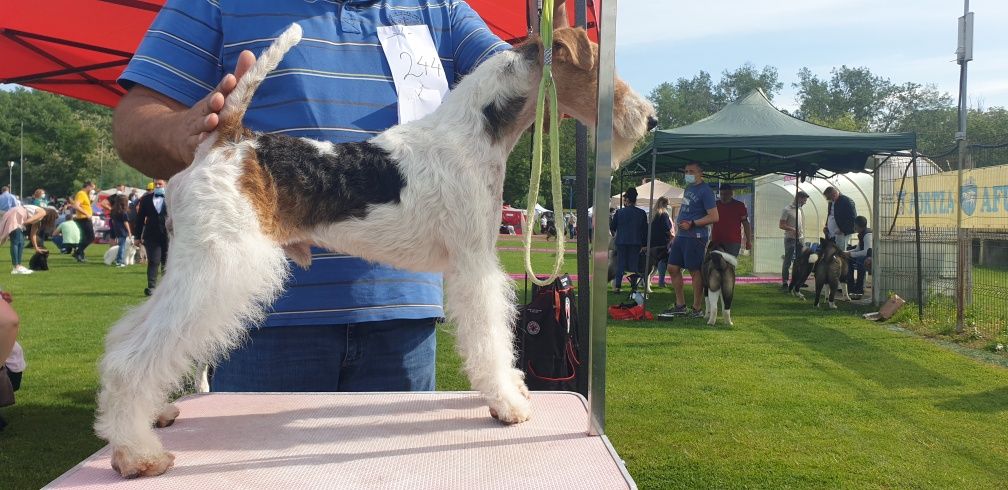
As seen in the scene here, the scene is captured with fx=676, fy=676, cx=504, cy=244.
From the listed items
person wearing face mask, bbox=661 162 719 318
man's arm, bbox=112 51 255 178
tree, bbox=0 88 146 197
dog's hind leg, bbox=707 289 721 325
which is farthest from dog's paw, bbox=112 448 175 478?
tree, bbox=0 88 146 197

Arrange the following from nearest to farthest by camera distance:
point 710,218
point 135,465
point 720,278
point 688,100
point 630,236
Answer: point 135,465 < point 720,278 < point 710,218 < point 630,236 < point 688,100

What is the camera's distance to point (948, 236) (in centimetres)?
1133

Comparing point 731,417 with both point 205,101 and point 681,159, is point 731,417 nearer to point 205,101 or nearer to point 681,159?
point 205,101

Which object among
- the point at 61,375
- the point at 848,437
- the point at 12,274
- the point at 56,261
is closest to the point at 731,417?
the point at 848,437

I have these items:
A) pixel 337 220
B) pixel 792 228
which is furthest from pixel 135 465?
pixel 792 228

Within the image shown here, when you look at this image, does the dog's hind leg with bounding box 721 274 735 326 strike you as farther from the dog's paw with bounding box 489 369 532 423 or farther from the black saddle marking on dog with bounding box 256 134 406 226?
the black saddle marking on dog with bounding box 256 134 406 226

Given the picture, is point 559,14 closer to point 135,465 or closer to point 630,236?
point 135,465

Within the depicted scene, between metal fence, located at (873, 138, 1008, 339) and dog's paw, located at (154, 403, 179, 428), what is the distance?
35.4 feet

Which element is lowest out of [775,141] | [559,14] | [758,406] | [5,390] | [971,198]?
[758,406]

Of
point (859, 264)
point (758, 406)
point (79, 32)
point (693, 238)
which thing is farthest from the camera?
point (859, 264)

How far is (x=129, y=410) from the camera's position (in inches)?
64.7

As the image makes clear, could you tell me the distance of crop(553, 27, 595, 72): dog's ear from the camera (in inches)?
81.0

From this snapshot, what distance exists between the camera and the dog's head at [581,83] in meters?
2.06

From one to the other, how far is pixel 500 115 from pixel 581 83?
0.28 metres
